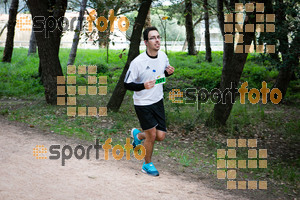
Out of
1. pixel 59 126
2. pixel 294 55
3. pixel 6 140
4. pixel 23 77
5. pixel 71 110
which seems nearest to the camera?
pixel 6 140

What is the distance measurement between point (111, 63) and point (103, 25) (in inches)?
363

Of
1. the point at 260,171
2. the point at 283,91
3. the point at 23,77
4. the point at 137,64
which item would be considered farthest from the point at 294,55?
the point at 23,77

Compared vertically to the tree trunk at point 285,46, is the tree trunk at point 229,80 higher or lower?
lower

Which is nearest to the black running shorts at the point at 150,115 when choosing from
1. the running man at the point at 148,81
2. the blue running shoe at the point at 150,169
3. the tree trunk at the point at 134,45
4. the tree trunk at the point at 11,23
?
the running man at the point at 148,81

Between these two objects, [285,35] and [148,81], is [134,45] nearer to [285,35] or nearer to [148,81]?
[285,35]

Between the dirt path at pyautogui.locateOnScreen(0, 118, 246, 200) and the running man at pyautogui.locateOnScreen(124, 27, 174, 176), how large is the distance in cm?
72

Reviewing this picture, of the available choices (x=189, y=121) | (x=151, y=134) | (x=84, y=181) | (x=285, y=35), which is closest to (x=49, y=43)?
(x=189, y=121)

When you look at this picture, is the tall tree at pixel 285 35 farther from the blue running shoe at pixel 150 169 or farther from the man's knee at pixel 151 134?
the man's knee at pixel 151 134

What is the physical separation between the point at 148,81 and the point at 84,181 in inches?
82.1

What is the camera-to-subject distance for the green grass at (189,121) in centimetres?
955

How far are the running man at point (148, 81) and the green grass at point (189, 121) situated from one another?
2388 mm

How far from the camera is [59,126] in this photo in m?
11.0

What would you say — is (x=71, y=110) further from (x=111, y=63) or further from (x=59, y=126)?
(x=111, y=63)

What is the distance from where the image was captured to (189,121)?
1276 cm
